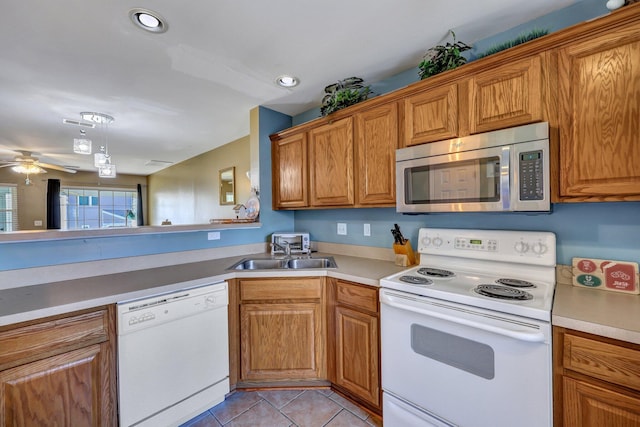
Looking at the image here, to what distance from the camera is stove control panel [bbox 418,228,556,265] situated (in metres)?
1.38

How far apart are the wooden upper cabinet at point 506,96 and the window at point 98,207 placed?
8.93 meters

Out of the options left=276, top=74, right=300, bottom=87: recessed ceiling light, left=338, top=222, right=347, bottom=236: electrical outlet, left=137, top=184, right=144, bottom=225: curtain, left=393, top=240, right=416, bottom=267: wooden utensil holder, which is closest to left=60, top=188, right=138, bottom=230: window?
left=137, top=184, right=144, bottom=225: curtain

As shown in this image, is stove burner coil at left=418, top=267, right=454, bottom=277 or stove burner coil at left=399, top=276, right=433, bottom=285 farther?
stove burner coil at left=418, top=267, right=454, bottom=277

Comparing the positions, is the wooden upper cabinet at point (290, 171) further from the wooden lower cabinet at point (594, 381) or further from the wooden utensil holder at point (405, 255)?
Answer: the wooden lower cabinet at point (594, 381)

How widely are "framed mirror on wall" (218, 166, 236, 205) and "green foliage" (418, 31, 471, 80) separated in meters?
3.32

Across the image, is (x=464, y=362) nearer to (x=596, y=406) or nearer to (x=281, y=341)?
(x=596, y=406)

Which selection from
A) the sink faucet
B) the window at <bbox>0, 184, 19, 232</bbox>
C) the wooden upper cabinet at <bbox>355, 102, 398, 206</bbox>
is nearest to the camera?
the wooden upper cabinet at <bbox>355, 102, 398, 206</bbox>

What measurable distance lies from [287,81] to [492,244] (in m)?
1.94

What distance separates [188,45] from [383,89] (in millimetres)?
1473

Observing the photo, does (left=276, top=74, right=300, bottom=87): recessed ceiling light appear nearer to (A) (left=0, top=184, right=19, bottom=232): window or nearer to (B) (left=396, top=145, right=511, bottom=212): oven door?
(B) (left=396, top=145, right=511, bottom=212): oven door

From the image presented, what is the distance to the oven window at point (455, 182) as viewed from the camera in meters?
1.38

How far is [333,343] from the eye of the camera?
1.84 m

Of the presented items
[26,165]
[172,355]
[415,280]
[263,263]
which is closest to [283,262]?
[263,263]

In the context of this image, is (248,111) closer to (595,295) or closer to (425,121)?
(425,121)
